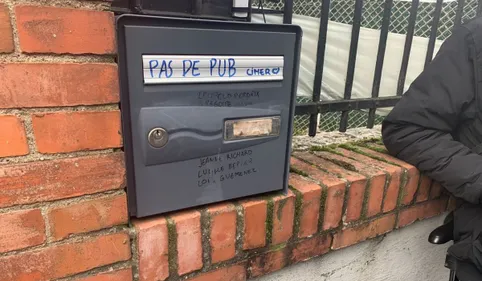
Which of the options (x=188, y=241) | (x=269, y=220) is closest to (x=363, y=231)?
(x=269, y=220)

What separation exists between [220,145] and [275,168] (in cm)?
23

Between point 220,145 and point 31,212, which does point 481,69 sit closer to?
point 220,145

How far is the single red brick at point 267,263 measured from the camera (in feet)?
4.09

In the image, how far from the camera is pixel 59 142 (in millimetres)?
873

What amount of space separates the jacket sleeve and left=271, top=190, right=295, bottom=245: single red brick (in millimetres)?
611

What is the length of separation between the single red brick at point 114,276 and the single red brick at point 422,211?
1.14 metres

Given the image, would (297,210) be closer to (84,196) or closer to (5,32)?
(84,196)

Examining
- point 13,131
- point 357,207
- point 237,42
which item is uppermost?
point 237,42

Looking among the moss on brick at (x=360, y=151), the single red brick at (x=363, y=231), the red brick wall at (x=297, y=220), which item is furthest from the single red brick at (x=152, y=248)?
the moss on brick at (x=360, y=151)

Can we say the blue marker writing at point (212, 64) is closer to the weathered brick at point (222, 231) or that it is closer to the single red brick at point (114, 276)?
the weathered brick at point (222, 231)

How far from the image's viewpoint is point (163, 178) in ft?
3.31

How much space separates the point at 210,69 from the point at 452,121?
108 cm

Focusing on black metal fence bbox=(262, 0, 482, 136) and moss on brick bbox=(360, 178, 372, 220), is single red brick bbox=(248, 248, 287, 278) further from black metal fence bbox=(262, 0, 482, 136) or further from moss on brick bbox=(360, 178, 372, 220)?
black metal fence bbox=(262, 0, 482, 136)

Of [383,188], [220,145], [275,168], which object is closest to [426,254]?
[383,188]
